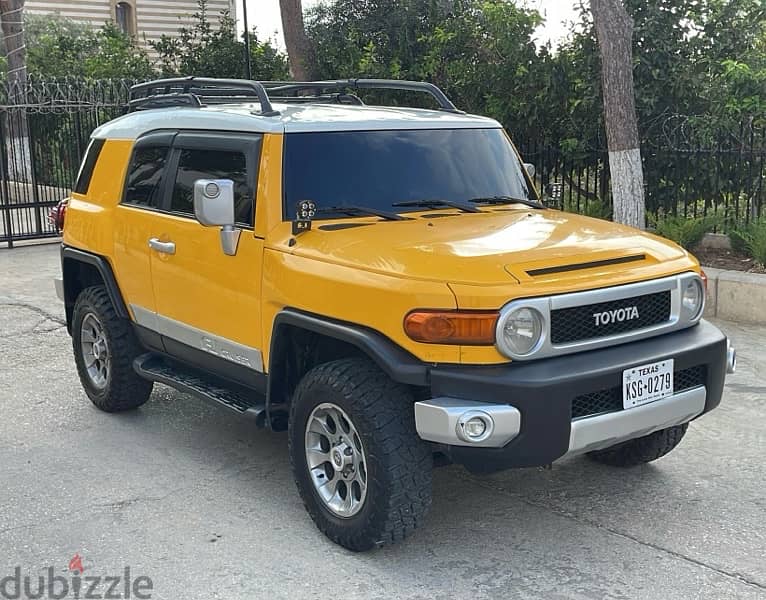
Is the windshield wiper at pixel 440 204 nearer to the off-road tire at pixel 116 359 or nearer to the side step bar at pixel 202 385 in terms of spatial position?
the side step bar at pixel 202 385

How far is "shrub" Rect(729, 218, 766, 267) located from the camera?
885 centimetres

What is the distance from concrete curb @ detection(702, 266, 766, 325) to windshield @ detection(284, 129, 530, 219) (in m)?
3.80

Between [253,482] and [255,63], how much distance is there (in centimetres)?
1328

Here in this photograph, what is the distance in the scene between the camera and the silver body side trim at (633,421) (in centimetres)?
383

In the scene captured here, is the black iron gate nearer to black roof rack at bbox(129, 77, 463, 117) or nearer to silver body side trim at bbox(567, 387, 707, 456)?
black roof rack at bbox(129, 77, 463, 117)

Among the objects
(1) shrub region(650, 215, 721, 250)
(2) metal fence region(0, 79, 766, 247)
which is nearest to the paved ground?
(2) metal fence region(0, 79, 766, 247)

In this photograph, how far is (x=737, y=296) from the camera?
8383 mm

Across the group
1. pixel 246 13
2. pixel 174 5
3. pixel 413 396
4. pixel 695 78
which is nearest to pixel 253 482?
pixel 413 396

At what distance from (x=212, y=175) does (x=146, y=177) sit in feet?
2.60

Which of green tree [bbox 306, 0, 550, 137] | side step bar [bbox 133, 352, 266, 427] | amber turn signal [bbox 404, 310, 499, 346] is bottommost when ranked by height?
side step bar [bbox 133, 352, 266, 427]

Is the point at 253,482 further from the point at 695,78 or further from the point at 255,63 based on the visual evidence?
the point at 255,63

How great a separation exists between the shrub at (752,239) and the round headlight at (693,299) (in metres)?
4.85

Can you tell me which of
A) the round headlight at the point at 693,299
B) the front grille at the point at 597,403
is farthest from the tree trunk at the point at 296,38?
the front grille at the point at 597,403

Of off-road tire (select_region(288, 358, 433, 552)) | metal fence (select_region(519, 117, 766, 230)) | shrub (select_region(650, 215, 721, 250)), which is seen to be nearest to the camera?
off-road tire (select_region(288, 358, 433, 552))
